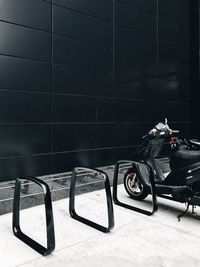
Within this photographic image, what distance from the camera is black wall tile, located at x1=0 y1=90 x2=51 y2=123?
526cm

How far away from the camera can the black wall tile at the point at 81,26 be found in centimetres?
601

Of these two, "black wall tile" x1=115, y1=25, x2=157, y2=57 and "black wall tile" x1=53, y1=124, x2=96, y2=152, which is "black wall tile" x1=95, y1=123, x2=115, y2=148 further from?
"black wall tile" x1=115, y1=25, x2=157, y2=57

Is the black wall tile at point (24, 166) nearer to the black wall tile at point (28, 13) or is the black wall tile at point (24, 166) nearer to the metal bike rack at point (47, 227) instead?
the metal bike rack at point (47, 227)

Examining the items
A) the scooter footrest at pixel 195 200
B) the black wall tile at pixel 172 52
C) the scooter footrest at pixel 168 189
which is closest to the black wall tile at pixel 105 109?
the black wall tile at pixel 172 52

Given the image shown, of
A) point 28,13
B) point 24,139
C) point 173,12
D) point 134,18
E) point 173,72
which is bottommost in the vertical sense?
point 24,139

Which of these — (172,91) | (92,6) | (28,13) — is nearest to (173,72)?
(172,91)

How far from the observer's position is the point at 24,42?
548 cm

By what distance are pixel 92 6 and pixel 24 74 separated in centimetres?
254

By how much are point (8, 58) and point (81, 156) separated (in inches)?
105

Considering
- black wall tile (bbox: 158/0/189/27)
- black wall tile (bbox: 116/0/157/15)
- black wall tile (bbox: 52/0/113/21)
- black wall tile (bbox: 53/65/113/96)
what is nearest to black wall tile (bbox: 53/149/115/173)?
black wall tile (bbox: 53/65/113/96)

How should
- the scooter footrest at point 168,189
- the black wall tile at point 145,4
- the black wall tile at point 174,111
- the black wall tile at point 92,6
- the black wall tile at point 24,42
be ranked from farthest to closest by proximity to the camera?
the black wall tile at point 174,111
the black wall tile at point 145,4
the black wall tile at point 92,6
the black wall tile at point 24,42
the scooter footrest at point 168,189

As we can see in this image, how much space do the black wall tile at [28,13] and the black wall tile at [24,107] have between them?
141 cm

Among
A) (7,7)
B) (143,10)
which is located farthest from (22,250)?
(143,10)

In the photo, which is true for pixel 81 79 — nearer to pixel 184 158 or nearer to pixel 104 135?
pixel 104 135
